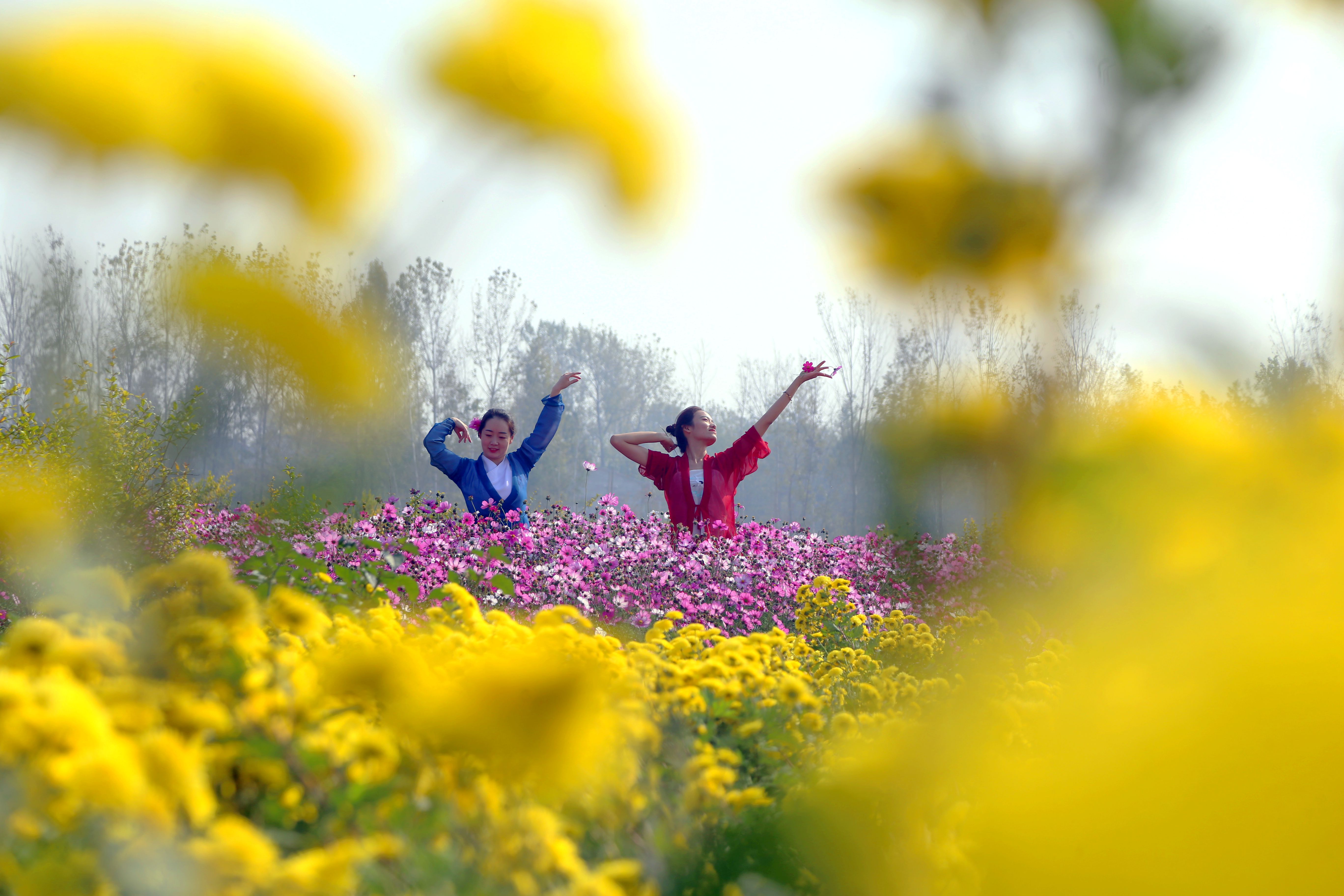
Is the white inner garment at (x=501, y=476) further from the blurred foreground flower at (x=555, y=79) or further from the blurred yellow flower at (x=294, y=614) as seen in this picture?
the blurred foreground flower at (x=555, y=79)

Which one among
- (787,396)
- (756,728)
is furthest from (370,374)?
(787,396)

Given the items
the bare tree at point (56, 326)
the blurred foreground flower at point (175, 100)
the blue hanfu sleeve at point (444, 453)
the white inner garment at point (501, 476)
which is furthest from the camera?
the white inner garment at point (501, 476)

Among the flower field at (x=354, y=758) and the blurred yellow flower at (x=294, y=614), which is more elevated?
the blurred yellow flower at (x=294, y=614)

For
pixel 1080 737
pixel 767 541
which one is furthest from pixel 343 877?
pixel 767 541

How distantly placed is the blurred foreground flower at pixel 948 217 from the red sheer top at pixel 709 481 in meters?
5.42

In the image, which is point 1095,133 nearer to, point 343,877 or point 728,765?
point 343,877

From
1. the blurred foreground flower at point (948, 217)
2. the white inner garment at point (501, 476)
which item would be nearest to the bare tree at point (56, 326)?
the blurred foreground flower at point (948, 217)

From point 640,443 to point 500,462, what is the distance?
0.98 m

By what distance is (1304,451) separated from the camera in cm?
37

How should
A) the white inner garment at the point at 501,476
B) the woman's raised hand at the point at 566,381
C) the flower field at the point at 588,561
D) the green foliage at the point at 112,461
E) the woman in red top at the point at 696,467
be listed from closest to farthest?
1. the green foliage at the point at 112,461
2. the flower field at the point at 588,561
3. the woman's raised hand at the point at 566,381
4. the white inner garment at the point at 501,476
5. the woman in red top at the point at 696,467

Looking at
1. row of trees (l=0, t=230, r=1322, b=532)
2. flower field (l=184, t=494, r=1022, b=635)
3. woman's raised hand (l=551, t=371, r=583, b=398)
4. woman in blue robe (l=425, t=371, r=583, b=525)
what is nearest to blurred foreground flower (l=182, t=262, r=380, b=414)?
row of trees (l=0, t=230, r=1322, b=532)

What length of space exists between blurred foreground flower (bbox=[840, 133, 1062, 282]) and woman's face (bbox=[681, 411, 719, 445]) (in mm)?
5632

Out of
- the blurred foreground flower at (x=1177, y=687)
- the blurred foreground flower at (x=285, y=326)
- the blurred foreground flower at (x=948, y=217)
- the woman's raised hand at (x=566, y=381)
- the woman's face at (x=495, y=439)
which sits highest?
the woman's raised hand at (x=566, y=381)

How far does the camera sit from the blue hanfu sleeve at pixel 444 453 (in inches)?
203
